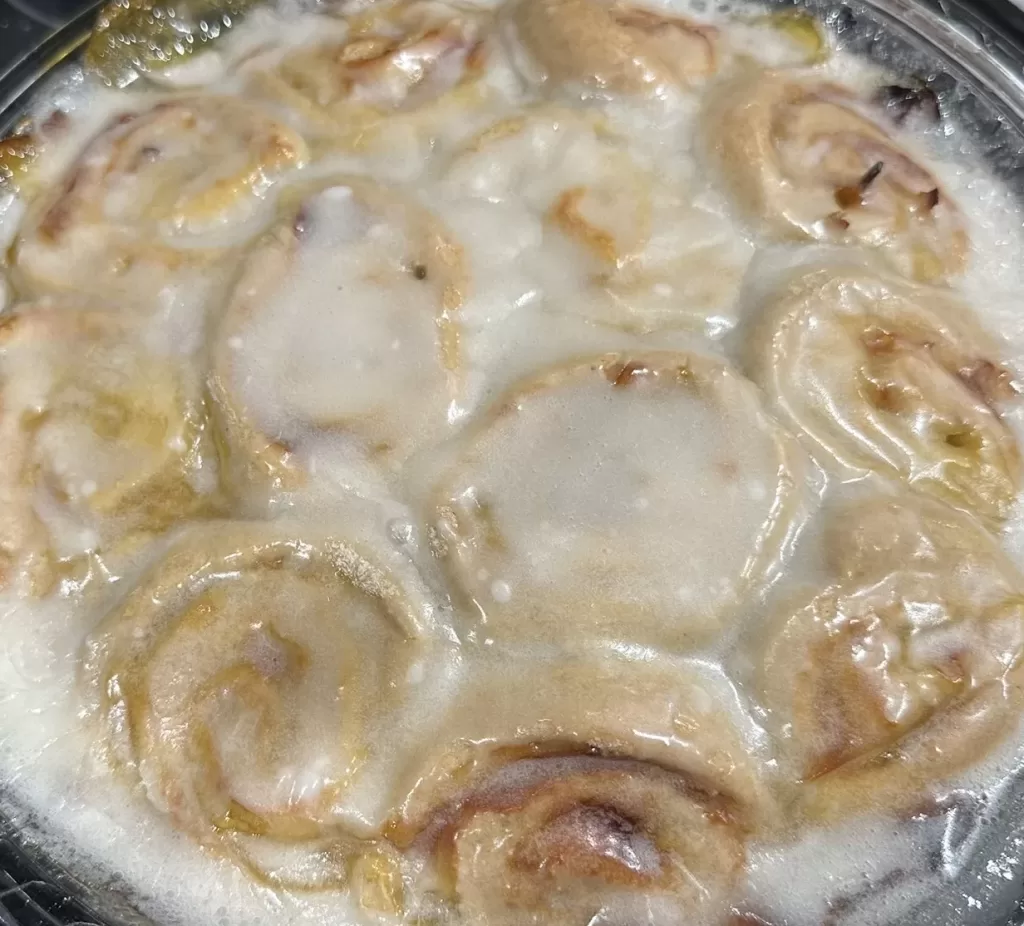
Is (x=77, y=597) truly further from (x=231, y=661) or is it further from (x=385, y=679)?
(x=385, y=679)

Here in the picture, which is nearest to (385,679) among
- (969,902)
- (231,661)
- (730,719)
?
(231,661)

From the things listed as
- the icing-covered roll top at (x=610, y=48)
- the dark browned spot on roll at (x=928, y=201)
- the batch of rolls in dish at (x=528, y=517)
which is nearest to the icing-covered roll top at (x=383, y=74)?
the batch of rolls in dish at (x=528, y=517)

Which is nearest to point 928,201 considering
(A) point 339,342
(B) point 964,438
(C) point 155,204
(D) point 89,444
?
(B) point 964,438

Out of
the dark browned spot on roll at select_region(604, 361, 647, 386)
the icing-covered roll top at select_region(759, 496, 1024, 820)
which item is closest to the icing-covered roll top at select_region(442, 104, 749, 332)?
the dark browned spot on roll at select_region(604, 361, 647, 386)

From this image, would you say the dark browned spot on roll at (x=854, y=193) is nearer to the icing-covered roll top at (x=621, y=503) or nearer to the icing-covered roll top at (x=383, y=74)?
the icing-covered roll top at (x=621, y=503)

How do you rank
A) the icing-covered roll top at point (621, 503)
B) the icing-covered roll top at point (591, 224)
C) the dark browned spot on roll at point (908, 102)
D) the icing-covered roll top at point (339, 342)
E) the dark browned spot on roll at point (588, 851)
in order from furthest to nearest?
the dark browned spot on roll at point (908, 102)
the icing-covered roll top at point (591, 224)
the icing-covered roll top at point (339, 342)
the icing-covered roll top at point (621, 503)
the dark browned spot on roll at point (588, 851)

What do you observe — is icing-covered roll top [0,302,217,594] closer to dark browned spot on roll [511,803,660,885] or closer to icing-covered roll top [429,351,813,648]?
icing-covered roll top [429,351,813,648]

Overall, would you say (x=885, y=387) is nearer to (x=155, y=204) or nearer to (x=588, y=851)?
(x=588, y=851)
